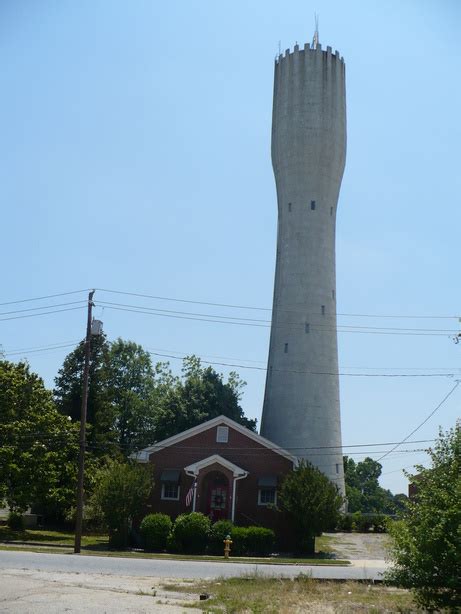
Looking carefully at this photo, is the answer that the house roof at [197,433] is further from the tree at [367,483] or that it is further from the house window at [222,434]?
the tree at [367,483]

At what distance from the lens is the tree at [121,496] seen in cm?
3722

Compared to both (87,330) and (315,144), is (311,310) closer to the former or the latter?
(315,144)

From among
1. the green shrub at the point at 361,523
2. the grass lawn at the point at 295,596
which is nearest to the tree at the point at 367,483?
the green shrub at the point at 361,523

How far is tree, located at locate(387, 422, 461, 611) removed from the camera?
1712 cm

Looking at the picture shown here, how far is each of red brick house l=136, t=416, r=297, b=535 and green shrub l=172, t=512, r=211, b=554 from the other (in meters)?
2.43

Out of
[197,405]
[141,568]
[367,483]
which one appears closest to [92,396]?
[197,405]

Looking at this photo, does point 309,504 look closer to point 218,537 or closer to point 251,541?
point 251,541

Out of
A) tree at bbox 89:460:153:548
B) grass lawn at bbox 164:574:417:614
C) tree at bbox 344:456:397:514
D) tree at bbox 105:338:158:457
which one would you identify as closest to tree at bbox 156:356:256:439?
tree at bbox 105:338:158:457

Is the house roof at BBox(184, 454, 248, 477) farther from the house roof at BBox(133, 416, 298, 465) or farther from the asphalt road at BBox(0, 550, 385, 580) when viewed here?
the asphalt road at BBox(0, 550, 385, 580)

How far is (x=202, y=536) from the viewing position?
1444 inches

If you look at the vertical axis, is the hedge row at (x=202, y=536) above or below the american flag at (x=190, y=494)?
below

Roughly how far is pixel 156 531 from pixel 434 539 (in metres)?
22.5

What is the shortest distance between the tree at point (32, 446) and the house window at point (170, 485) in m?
5.77

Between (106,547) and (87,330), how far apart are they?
11.1 m
